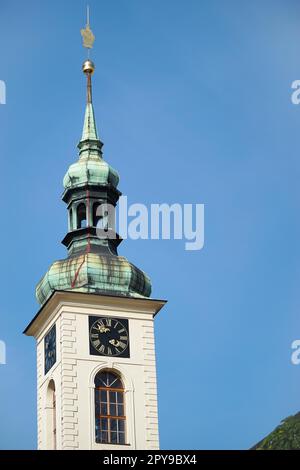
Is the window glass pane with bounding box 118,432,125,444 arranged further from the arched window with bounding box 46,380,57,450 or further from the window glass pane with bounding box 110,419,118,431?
the arched window with bounding box 46,380,57,450

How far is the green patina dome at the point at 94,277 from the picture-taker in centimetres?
7056

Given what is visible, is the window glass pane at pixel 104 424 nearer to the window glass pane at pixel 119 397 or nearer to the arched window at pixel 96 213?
the window glass pane at pixel 119 397

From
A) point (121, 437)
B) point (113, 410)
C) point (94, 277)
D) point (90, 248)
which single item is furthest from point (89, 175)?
point (121, 437)

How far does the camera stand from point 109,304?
70.2m

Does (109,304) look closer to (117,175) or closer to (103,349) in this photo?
(103,349)

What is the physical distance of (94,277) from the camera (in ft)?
232

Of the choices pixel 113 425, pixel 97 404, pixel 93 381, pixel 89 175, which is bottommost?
pixel 113 425

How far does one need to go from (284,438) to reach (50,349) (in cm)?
1019

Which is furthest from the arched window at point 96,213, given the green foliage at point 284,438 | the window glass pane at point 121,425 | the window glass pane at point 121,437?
the green foliage at point 284,438

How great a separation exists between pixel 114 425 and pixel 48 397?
3.06 m

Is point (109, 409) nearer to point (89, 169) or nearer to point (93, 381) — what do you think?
point (93, 381)

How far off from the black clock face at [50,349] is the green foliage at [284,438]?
877 centimetres

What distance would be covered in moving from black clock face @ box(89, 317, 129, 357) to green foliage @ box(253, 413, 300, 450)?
6.84 m
